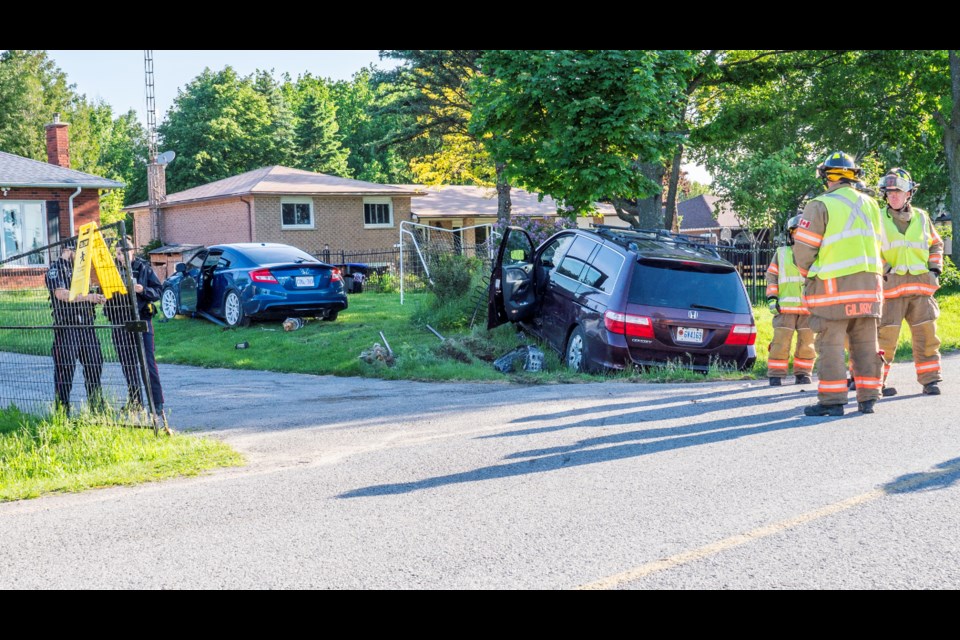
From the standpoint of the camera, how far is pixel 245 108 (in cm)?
5981

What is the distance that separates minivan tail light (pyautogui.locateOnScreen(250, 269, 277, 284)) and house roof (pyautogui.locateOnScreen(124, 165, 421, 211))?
Answer: 1980 centimetres

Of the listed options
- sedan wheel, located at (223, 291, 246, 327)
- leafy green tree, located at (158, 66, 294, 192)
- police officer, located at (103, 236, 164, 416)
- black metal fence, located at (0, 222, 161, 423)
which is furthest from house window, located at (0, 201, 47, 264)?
leafy green tree, located at (158, 66, 294, 192)

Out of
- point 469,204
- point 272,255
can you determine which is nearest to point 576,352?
point 272,255

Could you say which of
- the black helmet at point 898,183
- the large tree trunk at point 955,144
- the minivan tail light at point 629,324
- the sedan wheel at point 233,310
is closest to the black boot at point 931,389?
the black helmet at point 898,183

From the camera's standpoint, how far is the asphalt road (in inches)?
167

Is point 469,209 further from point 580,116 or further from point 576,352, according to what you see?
point 576,352

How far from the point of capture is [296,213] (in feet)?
121

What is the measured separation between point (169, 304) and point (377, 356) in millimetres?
7635

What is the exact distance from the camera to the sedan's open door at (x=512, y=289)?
12680 millimetres

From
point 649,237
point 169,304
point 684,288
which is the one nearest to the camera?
point 684,288

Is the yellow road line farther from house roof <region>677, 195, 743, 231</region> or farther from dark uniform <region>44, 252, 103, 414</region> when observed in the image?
house roof <region>677, 195, 743, 231</region>

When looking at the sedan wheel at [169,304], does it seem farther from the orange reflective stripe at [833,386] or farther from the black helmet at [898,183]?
the orange reflective stripe at [833,386]
